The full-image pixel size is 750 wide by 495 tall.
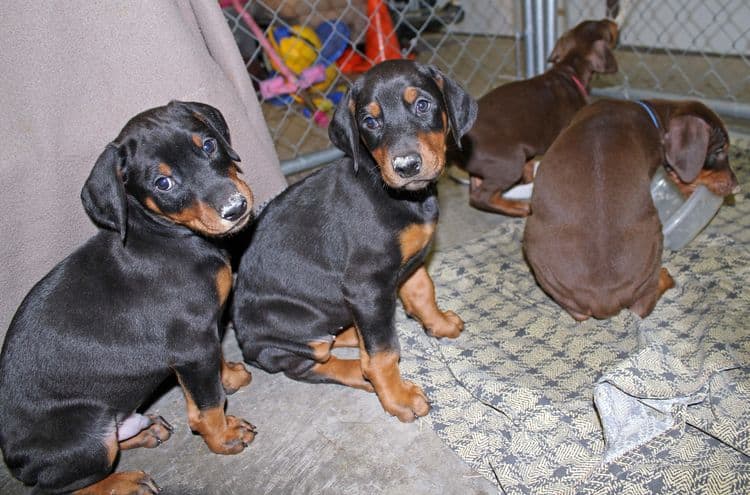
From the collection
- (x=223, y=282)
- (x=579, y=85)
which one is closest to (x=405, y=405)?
(x=223, y=282)

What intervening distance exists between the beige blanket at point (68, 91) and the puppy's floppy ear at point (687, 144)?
3105 mm

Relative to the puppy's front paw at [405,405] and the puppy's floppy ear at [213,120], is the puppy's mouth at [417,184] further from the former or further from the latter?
the puppy's front paw at [405,405]

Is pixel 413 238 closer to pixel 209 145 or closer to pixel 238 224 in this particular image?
pixel 238 224

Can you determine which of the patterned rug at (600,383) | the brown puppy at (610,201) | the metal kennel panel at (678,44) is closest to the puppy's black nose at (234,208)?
the patterned rug at (600,383)

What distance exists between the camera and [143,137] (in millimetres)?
2877

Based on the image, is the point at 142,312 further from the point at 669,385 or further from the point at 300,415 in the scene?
A: the point at 669,385

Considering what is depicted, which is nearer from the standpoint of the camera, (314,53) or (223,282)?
(223,282)

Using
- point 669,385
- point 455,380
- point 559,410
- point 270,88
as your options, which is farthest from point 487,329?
point 270,88

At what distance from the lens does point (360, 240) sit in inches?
127

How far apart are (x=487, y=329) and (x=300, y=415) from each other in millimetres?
1344

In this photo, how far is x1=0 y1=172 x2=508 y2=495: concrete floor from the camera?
3.14m

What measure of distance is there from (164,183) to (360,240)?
1014mm

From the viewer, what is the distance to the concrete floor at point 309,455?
10.3 ft

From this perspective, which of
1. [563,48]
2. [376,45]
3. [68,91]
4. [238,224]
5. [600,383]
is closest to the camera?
[238,224]
